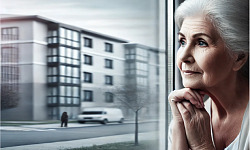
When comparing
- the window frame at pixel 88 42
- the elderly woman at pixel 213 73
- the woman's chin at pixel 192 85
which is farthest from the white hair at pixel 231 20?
the window frame at pixel 88 42

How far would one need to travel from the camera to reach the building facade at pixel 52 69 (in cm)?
116

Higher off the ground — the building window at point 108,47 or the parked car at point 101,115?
the building window at point 108,47

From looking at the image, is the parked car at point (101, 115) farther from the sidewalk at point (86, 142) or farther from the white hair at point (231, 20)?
the white hair at point (231, 20)

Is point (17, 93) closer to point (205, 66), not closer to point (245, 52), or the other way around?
point (205, 66)

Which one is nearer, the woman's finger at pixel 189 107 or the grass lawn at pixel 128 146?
the woman's finger at pixel 189 107

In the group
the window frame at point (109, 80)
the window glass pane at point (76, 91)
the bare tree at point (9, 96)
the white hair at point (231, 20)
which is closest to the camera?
the white hair at point (231, 20)

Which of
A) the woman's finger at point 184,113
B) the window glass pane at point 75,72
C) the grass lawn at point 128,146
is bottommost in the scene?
the grass lawn at point 128,146

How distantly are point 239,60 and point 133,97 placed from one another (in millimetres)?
689

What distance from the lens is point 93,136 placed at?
1.35 meters

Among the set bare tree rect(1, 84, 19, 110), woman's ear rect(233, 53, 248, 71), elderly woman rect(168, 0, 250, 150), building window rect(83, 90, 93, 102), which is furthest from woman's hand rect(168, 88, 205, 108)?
bare tree rect(1, 84, 19, 110)

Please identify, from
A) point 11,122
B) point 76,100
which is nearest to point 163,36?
point 76,100

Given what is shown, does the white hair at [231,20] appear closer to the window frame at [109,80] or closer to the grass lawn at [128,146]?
the window frame at [109,80]

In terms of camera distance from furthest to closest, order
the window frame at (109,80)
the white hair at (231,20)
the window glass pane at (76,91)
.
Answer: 1. the window frame at (109,80)
2. the window glass pane at (76,91)
3. the white hair at (231,20)

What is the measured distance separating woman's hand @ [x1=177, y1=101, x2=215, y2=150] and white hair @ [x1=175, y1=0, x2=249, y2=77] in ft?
0.69
